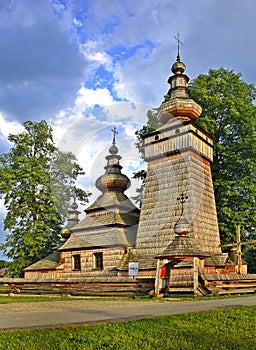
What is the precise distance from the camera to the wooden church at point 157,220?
19031 millimetres

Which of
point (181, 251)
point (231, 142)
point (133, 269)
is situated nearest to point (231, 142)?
point (231, 142)

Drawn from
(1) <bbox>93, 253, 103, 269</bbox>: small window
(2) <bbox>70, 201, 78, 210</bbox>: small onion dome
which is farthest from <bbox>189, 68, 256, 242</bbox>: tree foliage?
(2) <bbox>70, 201, 78, 210</bbox>: small onion dome

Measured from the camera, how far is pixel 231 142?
87.5 ft

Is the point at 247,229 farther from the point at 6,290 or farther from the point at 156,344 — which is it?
the point at 156,344

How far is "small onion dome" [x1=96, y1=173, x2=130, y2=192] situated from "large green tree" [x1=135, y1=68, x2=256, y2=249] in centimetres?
594

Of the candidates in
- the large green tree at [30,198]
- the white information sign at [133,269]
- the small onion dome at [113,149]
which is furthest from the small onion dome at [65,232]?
the white information sign at [133,269]

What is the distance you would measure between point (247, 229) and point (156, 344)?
20.6 metres

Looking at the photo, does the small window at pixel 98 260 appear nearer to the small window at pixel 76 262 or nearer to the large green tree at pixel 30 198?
the small window at pixel 76 262

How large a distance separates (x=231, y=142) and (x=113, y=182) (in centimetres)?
850

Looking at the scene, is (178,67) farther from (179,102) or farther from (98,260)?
(98,260)

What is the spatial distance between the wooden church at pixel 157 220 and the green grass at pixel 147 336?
30.3 ft

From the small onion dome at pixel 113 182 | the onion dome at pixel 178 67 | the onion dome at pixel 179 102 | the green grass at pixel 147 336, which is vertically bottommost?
the green grass at pixel 147 336

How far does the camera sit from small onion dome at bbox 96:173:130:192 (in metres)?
26.2

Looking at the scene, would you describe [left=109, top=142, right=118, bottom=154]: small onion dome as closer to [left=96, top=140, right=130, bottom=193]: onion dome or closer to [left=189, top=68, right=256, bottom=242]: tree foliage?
[left=96, top=140, right=130, bottom=193]: onion dome
